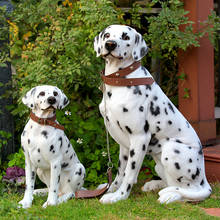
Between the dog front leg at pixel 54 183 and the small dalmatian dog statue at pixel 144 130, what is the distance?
0.51m

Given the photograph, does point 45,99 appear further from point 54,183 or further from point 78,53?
point 78,53

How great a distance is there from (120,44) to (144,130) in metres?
0.93

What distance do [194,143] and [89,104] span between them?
198 cm

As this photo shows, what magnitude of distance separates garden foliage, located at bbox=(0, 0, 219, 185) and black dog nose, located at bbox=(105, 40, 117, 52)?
1.34 metres

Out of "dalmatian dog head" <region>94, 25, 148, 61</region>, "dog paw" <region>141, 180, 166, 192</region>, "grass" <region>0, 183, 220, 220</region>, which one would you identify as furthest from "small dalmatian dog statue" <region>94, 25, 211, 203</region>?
"dog paw" <region>141, 180, 166, 192</region>

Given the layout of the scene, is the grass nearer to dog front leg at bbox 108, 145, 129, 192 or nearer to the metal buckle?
dog front leg at bbox 108, 145, 129, 192

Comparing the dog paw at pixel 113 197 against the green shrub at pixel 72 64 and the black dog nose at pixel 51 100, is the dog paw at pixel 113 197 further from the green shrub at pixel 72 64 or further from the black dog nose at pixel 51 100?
the black dog nose at pixel 51 100

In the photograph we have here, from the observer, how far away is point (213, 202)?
4488 millimetres

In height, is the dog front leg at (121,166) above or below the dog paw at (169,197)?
above

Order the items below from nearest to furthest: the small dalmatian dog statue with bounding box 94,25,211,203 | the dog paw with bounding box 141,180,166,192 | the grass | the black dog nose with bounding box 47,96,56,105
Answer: the grass
the black dog nose with bounding box 47,96,56,105
the small dalmatian dog statue with bounding box 94,25,211,203
the dog paw with bounding box 141,180,166,192

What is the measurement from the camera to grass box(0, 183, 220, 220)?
3811 millimetres

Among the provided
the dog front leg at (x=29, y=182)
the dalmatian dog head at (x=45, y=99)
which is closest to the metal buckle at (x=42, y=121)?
the dalmatian dog head at (x=45, y=99)

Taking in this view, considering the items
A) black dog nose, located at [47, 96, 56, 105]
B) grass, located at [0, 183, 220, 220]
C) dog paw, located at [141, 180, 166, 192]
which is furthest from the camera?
dog paw, located at [141, 180, 166, 192]

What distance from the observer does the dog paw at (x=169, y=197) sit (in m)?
4.28
